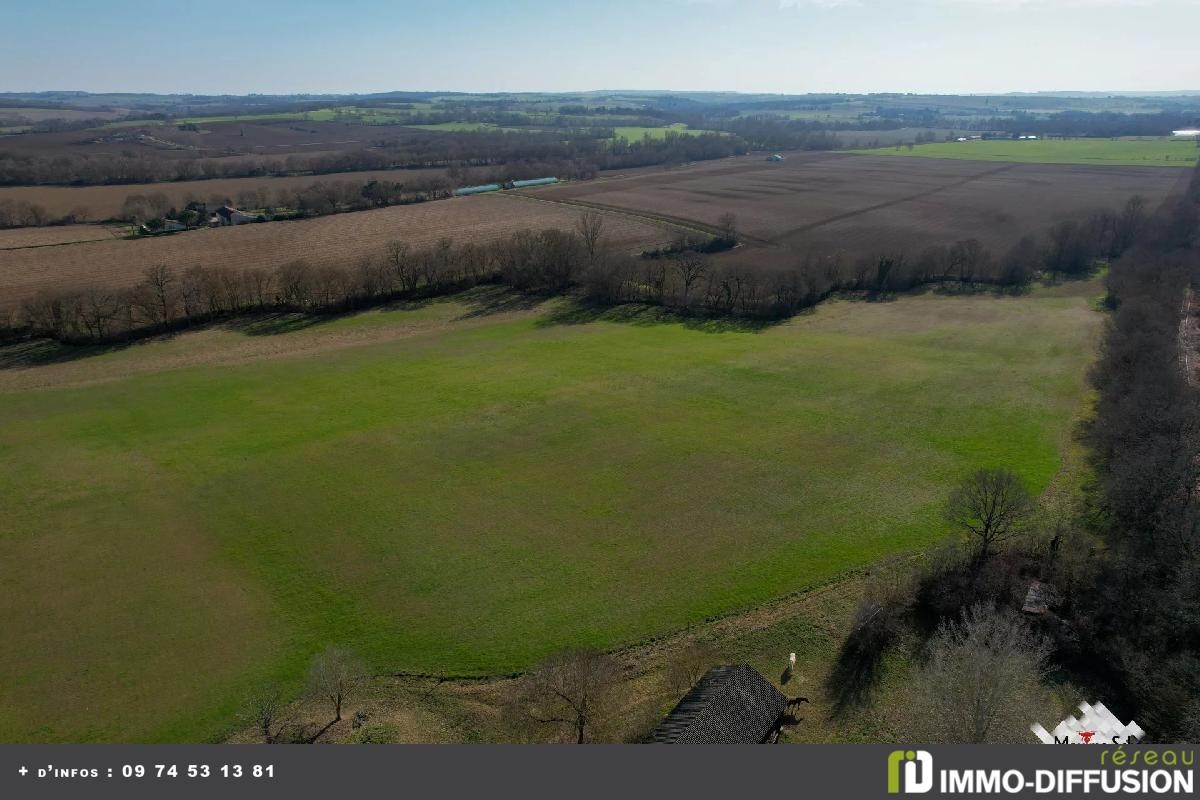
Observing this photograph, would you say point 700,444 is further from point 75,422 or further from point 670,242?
point 670,242

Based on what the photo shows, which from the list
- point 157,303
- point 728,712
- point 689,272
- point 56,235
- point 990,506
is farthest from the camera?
point 56,235

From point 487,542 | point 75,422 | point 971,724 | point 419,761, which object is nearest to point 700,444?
point 487,542

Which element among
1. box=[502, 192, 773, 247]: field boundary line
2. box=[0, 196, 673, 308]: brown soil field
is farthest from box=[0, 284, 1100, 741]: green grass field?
box=[502, 192, 773, 247]: field boundary line

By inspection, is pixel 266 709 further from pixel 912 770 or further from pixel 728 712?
pixel 912 770

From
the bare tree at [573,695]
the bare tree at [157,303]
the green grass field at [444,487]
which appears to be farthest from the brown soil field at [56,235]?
the bare tree at [573,695]

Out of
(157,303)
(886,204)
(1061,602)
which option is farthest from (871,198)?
(157,303)

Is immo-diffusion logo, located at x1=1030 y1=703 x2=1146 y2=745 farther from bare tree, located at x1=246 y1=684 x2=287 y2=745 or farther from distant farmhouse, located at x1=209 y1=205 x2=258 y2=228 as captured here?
distant farmhouse, located at x1=209 y1=205 x2=258 y2=228
